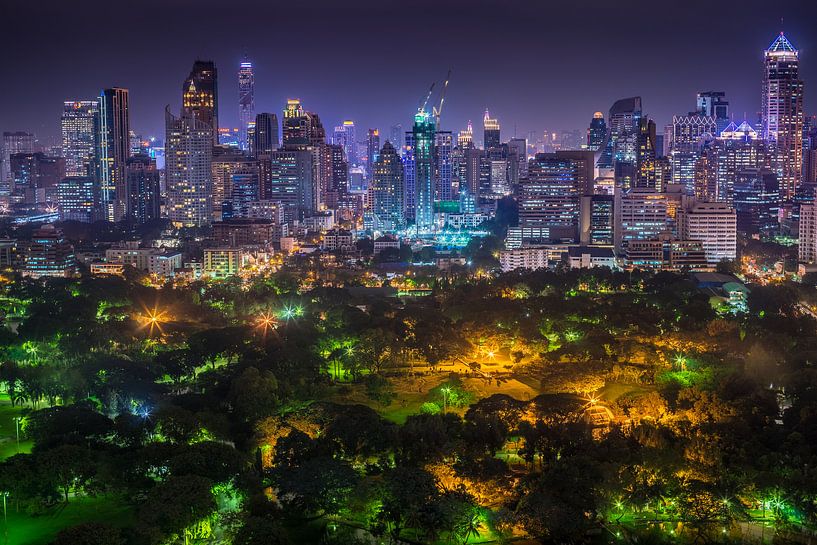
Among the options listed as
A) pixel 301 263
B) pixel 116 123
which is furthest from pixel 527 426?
pixel 116 123

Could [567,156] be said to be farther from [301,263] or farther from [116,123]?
[116,123]

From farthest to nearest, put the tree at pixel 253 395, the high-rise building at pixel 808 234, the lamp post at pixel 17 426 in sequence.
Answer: the high-rise building at pixel 808 234
the tree at pixel 253 395
the lamp post at pixel 17 426

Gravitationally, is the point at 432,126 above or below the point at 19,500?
above

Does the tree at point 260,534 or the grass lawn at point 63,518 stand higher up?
the tree at point 260,534

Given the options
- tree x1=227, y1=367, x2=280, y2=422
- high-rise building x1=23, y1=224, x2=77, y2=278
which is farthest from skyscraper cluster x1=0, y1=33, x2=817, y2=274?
tree x1=227, y1=367, x2=280, y2=422

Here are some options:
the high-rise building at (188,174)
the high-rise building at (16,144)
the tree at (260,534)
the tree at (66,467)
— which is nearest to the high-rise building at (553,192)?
the high-rise building at (188,174)

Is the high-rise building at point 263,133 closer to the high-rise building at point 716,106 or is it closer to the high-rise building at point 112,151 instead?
the high-rise building at point 112,151
